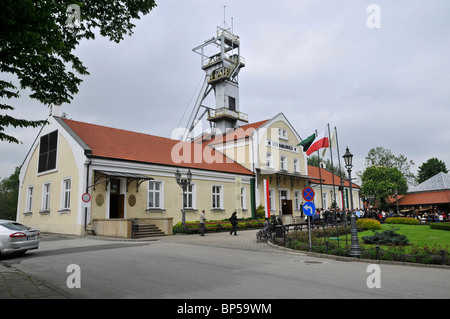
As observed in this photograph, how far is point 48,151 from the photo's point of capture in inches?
963

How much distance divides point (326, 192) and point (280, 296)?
40.8 meters

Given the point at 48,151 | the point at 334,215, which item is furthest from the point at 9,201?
the point at 334,215

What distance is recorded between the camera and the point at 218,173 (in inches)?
1136

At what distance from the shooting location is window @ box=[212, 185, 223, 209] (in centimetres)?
2847

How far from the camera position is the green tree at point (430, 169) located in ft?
234

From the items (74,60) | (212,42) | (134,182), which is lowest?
(134,182)

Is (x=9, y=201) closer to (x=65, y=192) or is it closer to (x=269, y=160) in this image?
(x=65, y=192)

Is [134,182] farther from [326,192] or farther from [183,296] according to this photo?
[326,192]

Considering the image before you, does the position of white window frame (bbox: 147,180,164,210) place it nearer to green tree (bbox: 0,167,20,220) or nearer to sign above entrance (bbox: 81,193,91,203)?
sign above entrance (bbox: 81,193,91,203)

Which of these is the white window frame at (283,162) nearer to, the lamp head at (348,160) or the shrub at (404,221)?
the shrub at (404,221)

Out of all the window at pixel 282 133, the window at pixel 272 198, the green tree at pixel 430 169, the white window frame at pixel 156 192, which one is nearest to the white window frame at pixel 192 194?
the white window frame at pixel 156 192

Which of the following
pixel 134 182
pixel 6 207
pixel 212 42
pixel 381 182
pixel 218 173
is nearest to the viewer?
pixel 134 182
